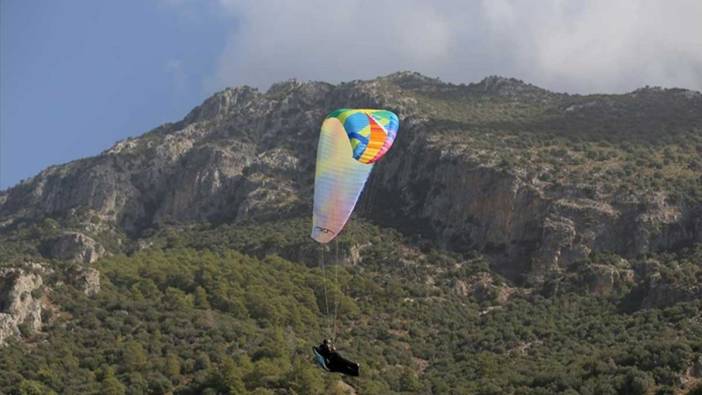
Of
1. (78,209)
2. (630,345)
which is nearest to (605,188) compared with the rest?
(630,345)

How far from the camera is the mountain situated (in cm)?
6350

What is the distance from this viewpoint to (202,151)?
117688 mm

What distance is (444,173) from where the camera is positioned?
93.6m

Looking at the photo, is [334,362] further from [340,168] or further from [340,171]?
[340,168]

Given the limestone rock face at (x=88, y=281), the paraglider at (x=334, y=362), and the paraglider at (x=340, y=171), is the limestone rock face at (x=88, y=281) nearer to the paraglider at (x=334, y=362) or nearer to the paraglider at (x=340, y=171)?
the paraglider at (x=340, y=171)

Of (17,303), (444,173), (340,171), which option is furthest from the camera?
(444,173)

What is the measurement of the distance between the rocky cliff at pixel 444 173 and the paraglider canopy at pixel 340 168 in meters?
51.7

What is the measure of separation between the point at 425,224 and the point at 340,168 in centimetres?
6249

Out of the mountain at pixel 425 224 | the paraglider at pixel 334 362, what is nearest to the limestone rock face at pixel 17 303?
the mountain at pixel 425 224

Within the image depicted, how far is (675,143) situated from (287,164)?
43277 mm

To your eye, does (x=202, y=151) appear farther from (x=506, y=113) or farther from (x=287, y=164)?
(x=506, y=113)

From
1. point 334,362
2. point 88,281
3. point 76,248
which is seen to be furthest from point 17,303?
point 334,362

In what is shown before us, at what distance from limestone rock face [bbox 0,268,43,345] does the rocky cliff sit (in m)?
26.3

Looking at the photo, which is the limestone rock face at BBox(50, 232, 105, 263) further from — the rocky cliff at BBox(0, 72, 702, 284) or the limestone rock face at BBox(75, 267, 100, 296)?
the limestone rock face at BBox(75, 267, 100, 296)
